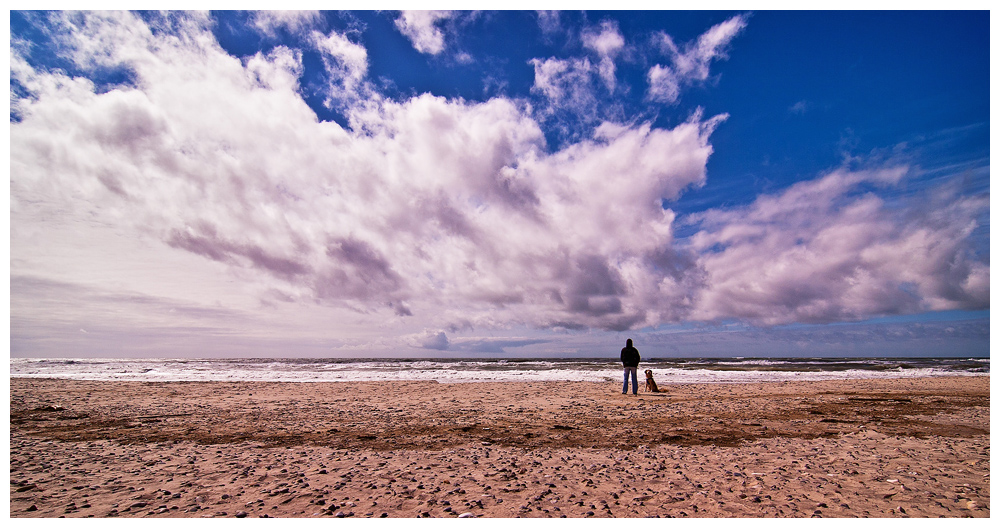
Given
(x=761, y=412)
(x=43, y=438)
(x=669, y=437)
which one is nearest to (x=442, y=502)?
(x=669, y=437)

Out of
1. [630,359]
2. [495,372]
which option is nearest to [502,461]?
[630,359]

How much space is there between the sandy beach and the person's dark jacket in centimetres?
442

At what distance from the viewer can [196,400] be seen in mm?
16016

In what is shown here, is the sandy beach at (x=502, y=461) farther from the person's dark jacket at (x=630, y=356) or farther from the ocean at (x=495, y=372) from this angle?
the ocean at (x=495, y=372)

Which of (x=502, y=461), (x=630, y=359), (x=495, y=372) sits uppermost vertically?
(x=630, y=359)

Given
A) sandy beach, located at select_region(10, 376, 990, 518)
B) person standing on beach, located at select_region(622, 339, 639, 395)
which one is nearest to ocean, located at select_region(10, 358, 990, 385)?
person standing on beach, located at select_region(622, 339, 639, 395)

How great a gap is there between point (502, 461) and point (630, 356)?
1248 centimetres

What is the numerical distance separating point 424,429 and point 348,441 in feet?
6.31

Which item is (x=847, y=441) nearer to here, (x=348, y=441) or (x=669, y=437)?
(x=669, y=437)

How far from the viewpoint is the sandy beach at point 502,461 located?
556cm

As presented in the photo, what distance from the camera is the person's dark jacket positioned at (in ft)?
60.7

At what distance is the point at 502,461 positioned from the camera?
7.48 m

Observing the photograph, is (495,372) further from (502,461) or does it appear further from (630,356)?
(502,461)

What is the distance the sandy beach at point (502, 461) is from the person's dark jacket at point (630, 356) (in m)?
4.42
